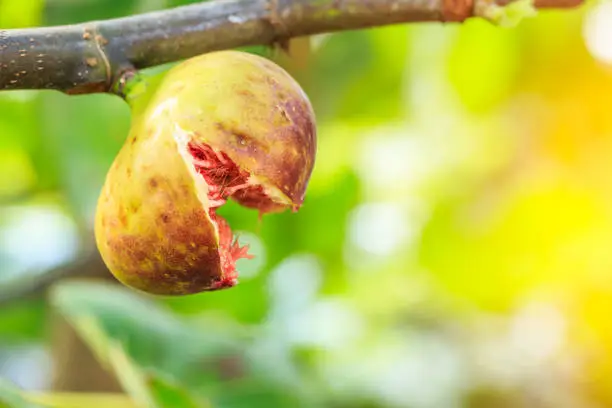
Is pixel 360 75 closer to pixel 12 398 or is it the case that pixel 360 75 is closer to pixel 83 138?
pixel 83 138

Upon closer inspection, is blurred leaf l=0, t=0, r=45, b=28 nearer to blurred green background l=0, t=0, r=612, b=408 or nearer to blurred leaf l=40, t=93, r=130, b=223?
blurred green background l=0, t=0, r=612, b=408

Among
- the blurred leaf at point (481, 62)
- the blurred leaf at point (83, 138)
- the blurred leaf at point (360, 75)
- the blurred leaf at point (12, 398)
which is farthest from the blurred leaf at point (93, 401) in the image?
the blurred leaf at point (481, 62)

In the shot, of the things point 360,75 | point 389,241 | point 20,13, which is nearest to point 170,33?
point 20,13

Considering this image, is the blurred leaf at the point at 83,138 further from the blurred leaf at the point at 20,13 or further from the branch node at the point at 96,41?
the branch node at the point at 96,41

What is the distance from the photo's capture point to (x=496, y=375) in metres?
1.76

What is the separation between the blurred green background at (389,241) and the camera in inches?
47.6

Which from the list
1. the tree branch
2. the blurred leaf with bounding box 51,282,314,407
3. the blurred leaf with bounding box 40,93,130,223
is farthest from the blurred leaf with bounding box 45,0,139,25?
the tree branch

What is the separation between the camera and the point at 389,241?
1.73m

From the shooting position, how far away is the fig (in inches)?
16.0

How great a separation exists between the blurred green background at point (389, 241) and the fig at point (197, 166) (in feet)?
2.04

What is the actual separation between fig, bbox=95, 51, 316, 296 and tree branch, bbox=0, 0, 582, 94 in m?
0.03

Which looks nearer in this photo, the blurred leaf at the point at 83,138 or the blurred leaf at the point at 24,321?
the blurred leaf at the point at 83,138

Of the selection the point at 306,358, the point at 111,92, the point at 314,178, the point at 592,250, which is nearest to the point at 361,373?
the point at 306,358

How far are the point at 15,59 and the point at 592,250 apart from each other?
1.53 m
